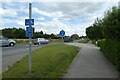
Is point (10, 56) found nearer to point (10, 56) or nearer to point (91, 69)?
point (10, 56)

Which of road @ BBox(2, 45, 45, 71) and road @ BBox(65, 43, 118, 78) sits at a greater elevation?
road @ BBox(2, 45, 45, 71)

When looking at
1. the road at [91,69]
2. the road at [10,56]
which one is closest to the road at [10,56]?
the road at [10,56]

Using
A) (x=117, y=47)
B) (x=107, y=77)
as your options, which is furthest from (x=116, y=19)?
(x=107, y=77)

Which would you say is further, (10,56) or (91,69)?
(10,56)

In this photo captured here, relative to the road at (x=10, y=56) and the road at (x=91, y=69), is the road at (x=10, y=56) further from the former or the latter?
the road at (x=91, y=69)

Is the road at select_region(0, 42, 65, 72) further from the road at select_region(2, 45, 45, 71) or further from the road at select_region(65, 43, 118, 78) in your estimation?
the road at select_region(65, 43, 118, 78)

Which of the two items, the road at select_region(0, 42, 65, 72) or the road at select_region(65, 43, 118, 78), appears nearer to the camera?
the road at select_region(65, 43, 118, 78)

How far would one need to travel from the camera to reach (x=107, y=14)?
20297mm

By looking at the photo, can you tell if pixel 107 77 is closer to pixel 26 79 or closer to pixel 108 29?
pixel 26 79

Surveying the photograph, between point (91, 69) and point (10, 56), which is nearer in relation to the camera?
point (91, 69)

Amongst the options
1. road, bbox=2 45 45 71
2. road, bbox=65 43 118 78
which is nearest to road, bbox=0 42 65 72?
road, bbox=2 45 45 71

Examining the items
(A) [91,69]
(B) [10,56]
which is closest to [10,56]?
(B) [10,56]

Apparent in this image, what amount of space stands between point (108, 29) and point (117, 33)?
139 cm

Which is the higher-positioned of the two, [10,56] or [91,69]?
[10,56]
